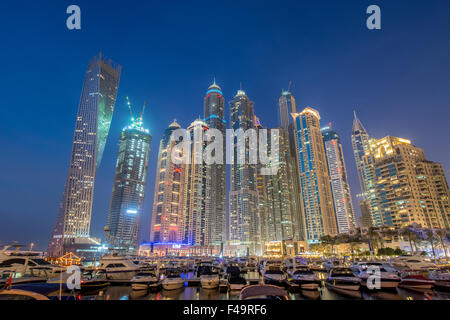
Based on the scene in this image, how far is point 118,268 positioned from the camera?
105 feet

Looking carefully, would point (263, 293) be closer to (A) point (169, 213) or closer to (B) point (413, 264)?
(B) point (413, 264)

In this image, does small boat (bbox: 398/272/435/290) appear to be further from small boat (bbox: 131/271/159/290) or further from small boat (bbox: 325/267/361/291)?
small boat (bbox: 131/271/159/290)

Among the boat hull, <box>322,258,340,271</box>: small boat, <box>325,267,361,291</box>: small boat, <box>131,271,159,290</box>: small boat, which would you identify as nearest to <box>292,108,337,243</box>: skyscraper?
<box>322,258,340,271</box>: small boat

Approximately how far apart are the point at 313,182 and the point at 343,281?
561 feet

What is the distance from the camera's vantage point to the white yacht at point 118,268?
103ft

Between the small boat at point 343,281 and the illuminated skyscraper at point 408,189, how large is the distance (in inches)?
5315

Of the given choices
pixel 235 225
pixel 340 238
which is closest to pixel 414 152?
pixel 340 238

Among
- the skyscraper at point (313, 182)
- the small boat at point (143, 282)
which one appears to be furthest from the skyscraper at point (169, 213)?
the small boat at point (143, 282)

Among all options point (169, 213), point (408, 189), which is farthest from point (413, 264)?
point (169, 213)

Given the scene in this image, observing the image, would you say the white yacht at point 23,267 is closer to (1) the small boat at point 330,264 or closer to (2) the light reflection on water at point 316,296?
(2) the light reflection on water at point 316,296

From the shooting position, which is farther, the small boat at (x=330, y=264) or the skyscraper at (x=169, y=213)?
the skyscraper at (x=169, y=213)

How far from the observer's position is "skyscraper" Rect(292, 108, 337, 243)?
174 m
